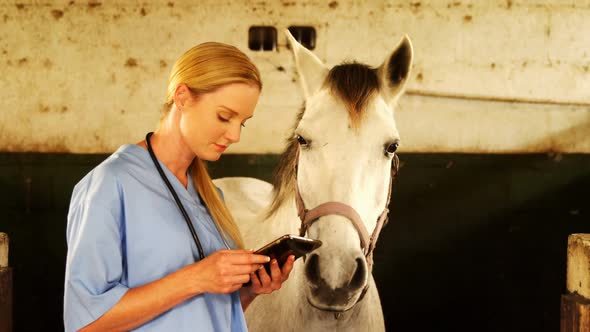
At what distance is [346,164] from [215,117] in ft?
1.74

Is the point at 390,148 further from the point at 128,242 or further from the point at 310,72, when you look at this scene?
the point at 128,242

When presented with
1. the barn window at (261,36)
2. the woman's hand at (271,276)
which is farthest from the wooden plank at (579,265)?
the barn window at (261,36)

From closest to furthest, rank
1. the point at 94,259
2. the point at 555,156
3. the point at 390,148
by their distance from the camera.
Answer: the point at 94,259 < the point at 390,148 < the point at 555,156

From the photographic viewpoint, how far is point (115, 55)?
3.59m

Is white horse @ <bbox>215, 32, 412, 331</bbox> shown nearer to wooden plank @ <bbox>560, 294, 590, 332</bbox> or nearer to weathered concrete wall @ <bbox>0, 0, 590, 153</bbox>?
wooden plank @ <bbox>560, 294, 590, 332</bbox>

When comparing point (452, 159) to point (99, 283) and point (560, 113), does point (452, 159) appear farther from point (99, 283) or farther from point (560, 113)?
point (99, 283)

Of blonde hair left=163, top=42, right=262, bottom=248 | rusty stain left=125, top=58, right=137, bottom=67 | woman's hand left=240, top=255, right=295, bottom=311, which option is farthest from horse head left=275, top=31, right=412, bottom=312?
rusty stain left=125, top=58, right=137, bottom=67

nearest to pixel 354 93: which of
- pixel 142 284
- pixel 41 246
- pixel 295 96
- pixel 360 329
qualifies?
pixel 360 329

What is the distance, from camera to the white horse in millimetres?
1341

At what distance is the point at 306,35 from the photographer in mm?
3584

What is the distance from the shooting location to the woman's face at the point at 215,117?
995mm

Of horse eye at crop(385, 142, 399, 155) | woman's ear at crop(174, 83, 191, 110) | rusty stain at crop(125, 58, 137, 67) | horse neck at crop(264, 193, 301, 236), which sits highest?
rusty stain at crop(125, 58, 137, 67)

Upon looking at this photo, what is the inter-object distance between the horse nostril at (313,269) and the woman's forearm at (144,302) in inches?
19.0

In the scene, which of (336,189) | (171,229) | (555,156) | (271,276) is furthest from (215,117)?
(555,156)
